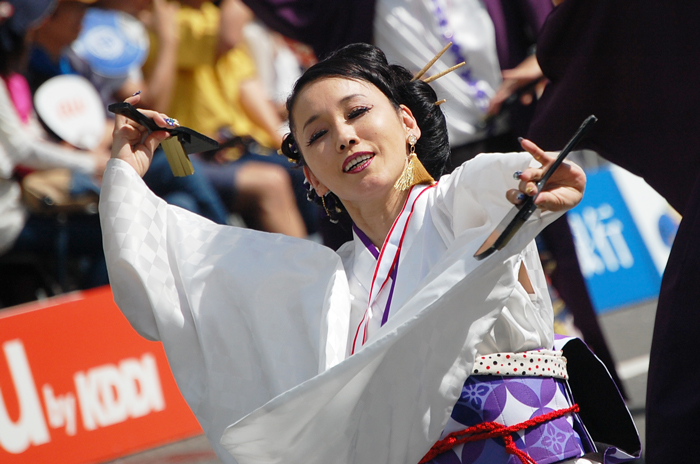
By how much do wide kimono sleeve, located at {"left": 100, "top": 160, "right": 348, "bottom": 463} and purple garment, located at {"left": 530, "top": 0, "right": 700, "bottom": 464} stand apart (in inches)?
24.8

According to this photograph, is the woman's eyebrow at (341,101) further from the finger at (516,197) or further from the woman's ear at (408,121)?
the finger at (516,197)

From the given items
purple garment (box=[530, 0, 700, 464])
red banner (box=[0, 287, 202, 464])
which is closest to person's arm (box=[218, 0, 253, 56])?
red banner (box=[0, 287, 202, 464])

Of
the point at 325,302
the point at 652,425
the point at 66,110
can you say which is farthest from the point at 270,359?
the point at 66,110

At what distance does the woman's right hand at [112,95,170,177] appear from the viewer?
184 centimetres

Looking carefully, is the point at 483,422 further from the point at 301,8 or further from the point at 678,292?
the point at 301,8

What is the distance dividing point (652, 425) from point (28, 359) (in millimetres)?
2508

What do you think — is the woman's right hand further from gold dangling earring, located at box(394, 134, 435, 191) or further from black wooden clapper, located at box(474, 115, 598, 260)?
black wooden clapper, located at box(474, 115, 598, 260)

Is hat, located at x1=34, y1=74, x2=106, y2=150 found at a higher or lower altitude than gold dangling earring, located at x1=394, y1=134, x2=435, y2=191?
higher

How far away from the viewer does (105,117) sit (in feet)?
14.4

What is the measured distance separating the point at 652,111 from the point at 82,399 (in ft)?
7.84

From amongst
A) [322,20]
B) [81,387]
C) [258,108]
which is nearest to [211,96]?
[258,108]

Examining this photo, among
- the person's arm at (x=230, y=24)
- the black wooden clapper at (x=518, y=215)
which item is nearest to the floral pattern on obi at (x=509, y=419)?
the black wooden clapper at (x=518, y=215)

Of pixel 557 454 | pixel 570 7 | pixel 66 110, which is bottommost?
pixel 557 454

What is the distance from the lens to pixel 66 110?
4.22 m
